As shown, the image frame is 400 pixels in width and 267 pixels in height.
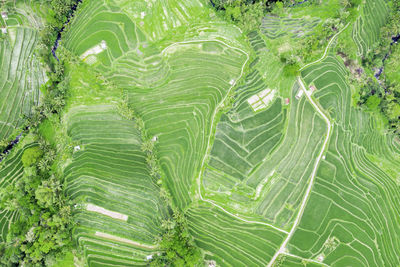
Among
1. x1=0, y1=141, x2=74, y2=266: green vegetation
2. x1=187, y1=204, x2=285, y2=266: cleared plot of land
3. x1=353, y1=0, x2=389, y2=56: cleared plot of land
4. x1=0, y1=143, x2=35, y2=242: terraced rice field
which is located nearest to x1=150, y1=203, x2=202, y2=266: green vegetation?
x1=187, y1=204, x2=285, y2=266: cleared plot of land

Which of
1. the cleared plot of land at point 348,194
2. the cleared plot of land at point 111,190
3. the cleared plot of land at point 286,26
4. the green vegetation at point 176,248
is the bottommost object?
the cleared plot of land at point 348,194

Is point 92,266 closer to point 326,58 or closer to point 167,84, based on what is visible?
point 167,84

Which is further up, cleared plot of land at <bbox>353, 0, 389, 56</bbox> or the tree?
the tree

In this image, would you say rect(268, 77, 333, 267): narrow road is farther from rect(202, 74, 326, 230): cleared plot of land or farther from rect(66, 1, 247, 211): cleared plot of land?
rect(66, 1, 247, 211): cleared plot of land

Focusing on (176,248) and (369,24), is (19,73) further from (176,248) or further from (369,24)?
(369,24)

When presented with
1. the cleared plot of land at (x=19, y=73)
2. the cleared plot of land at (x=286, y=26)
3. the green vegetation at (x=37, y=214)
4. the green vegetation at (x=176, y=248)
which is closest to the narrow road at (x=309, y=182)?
the cleared plot of land at (x=286, y=26)

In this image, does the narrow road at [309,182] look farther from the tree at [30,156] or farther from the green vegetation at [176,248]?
the tree at [30,156]

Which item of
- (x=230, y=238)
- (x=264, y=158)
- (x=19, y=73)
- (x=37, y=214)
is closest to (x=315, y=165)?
(x=264, y=158)
